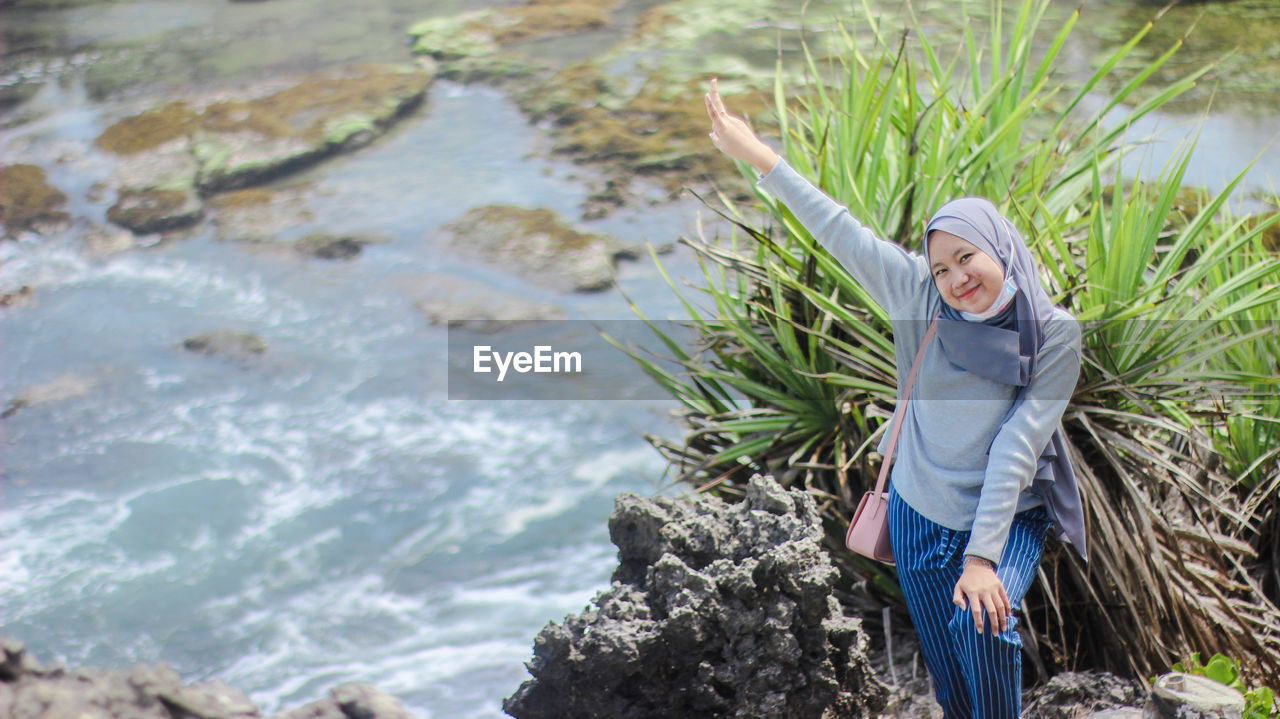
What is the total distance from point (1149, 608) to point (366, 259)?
564 cm

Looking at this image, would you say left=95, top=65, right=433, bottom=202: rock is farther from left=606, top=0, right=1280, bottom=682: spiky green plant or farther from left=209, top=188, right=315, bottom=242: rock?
left=606, top=0, right=1280, bottom=682: spiky green plant

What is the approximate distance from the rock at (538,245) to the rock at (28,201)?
2.79m

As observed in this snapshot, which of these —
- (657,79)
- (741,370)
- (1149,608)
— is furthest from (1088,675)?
(657,79)

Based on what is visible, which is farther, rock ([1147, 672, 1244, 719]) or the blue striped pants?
rock ([1147, 672, 1244, 719])

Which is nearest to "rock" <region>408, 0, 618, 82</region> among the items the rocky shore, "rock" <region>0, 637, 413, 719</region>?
"rock" <region>0, 637, 413, 719</region>

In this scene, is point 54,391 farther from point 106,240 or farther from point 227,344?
point 106,240

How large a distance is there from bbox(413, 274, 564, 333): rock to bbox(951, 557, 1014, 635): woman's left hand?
4980mm

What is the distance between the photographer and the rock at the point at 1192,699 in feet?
5.98

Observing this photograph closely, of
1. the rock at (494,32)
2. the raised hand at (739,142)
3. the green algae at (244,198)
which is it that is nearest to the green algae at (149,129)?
the green algae at (244,198)

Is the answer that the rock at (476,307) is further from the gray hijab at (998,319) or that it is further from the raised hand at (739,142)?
the gray hijab at (998,319)

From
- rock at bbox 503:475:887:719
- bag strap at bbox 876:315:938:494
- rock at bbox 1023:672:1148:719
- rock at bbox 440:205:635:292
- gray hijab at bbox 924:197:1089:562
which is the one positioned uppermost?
gray hijab at bbox 924:197:1089:562

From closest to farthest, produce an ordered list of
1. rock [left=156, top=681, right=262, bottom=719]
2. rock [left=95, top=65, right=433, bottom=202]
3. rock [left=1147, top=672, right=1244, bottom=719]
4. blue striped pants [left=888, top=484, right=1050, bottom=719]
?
blue striped pants [left=888, top=484, right=1050, bottom=719], rock [left=1147, top=672, right=1244, bottom=719], rock [left=156, top=681, right=262, bottom=719], rock [left=95, top=65, right=433, bottom=202]

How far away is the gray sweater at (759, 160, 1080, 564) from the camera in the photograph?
1578mm

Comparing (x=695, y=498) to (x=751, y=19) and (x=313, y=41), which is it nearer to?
(x=751, y=19)
